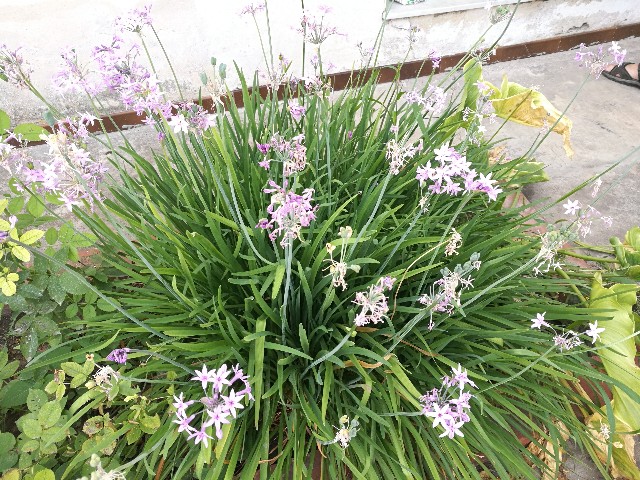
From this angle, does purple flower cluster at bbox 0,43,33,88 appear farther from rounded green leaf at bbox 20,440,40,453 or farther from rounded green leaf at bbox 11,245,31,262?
rounded green leaf at bbox 20,440,40,453

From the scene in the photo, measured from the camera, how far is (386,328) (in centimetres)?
118

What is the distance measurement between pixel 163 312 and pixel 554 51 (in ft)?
11.8

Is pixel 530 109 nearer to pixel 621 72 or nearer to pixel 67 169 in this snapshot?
pixel 67 169

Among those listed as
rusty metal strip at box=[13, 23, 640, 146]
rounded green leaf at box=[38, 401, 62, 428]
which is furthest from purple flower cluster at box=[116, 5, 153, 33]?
rusty metal strip at box=[13, 23, 640, 146]

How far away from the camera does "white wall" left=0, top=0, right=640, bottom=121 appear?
231 centimetres

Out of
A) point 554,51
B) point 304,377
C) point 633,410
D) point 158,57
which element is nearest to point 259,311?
point 304,377

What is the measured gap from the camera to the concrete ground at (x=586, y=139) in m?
2.34

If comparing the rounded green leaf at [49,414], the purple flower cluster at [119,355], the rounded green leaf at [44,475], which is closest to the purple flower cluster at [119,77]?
the purple flower cluster at [119,355]

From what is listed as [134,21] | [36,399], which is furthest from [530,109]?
[36,399]

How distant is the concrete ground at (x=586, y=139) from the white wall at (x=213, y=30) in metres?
0.29

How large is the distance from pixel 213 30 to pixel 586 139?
2239 mm

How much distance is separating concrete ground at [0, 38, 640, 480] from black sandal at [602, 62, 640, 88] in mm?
41

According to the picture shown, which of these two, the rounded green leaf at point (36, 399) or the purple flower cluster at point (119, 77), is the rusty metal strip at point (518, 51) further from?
the rounded green leaf at point (36, 399)

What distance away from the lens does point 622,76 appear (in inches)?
130
